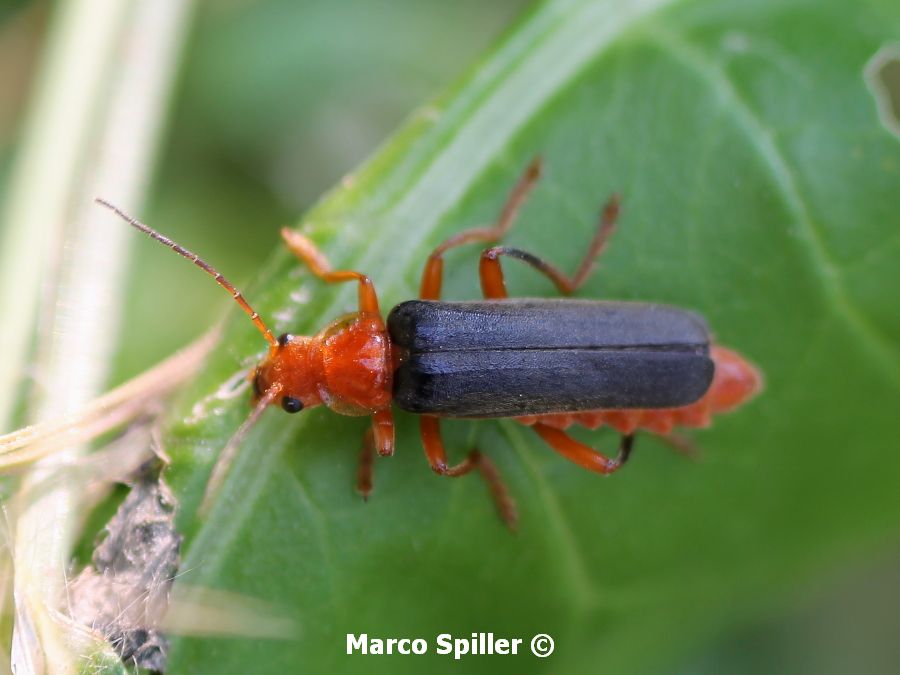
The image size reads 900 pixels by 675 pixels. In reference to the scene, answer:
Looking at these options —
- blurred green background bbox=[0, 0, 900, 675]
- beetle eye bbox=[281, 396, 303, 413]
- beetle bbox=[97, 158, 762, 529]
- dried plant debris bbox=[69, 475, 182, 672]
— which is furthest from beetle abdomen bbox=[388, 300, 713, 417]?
blurred green background bbox=[0, 0, 900, 675]

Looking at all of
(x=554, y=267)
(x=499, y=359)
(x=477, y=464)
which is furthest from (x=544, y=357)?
(x=477, y=464)

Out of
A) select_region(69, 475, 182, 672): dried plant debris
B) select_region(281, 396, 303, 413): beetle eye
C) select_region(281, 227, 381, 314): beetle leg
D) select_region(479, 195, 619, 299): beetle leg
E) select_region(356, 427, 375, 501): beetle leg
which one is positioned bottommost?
select_region(69, 475, 182, 672): dried plant debris

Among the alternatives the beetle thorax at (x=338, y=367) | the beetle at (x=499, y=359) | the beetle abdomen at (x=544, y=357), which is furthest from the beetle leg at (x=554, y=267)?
the beetle thorax at (x=338, y=367)

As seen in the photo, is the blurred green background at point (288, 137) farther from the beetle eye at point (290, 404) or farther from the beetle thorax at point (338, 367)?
the beetle eye at point (290, 404)

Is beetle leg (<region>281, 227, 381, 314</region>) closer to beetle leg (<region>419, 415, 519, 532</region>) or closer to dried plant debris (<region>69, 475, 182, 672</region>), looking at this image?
beetle leg (<region>419, 415, 519, 532</region>)

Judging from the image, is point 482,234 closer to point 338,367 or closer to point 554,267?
point 554,267
